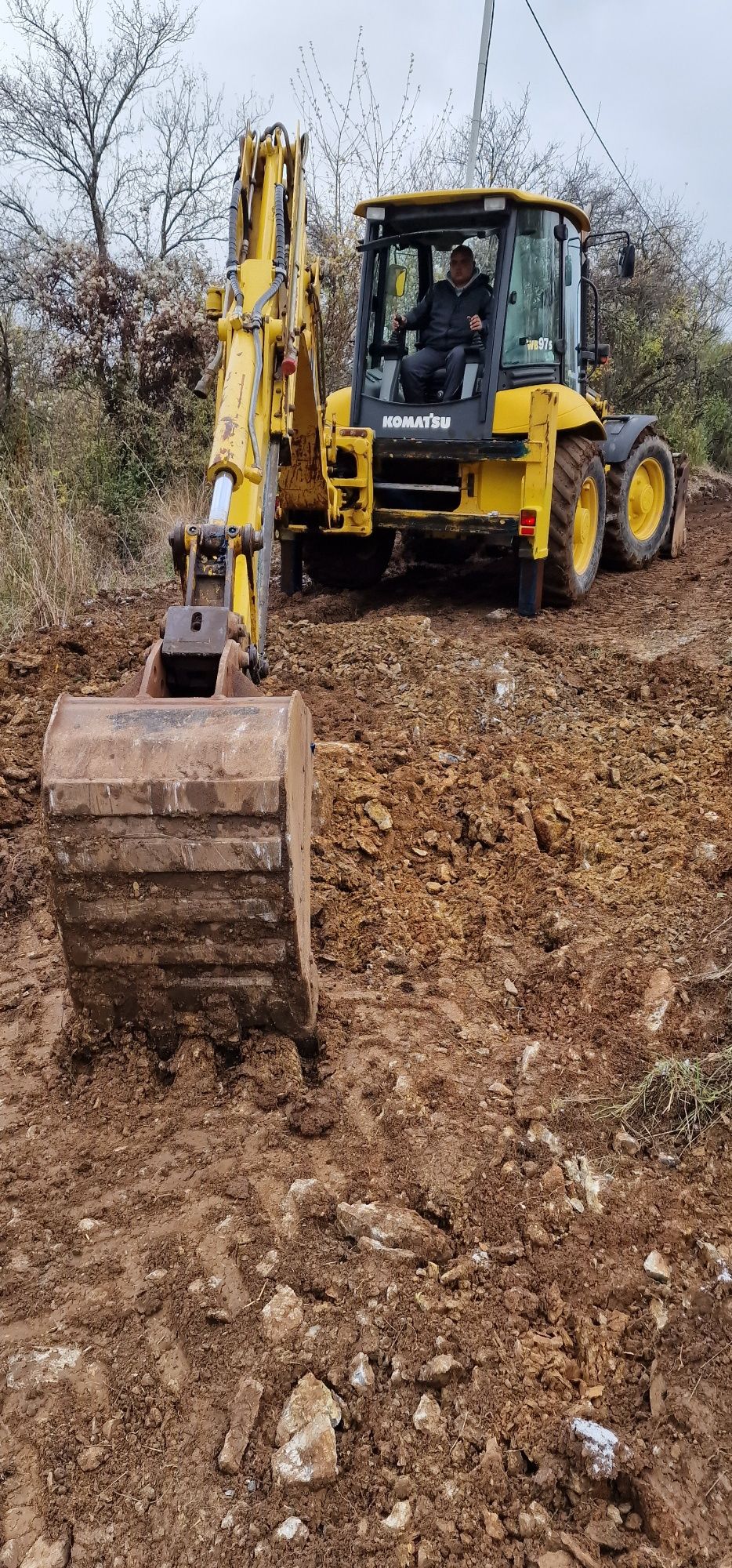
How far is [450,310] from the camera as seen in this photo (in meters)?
6.98

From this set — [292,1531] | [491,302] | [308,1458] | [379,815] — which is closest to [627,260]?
[491,302]

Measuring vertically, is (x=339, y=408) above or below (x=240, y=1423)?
above

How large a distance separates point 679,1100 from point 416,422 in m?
5.22

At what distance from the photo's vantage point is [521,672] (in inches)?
223

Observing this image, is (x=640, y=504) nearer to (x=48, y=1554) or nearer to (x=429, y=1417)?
(x=429, y=1417)

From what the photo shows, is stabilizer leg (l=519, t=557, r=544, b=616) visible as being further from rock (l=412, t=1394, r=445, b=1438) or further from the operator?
rock (l=412, t=1394, r=445, b=1438)

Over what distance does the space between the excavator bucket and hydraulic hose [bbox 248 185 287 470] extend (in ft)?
3.90

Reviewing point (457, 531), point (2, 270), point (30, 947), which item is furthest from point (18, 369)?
point (30, 947)

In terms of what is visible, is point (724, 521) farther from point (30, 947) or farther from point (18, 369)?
point (30, 947)

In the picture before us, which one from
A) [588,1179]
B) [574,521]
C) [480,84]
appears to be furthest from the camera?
[480,84]

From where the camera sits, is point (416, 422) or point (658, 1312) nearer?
point (658, 1312)

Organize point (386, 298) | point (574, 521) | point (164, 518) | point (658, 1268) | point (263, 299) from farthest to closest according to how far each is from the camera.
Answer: point (164, 518) < point (386, 298) < point (574, 521) < point (263, 299) < point (658, 1268)

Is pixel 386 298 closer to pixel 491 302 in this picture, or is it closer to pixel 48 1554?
pixel 491 302

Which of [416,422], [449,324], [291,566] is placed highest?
[449,324]
